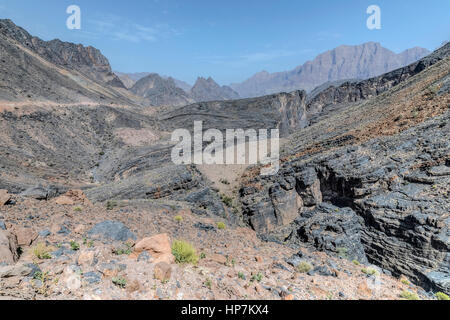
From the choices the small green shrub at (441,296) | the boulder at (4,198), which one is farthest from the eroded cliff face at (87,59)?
the small green shrub at (441,296)

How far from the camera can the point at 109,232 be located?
636 centimetres

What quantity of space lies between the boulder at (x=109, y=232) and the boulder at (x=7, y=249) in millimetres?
1667

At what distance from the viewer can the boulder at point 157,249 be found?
4.98 meters

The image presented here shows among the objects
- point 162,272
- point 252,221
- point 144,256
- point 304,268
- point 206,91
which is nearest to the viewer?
point 162,272

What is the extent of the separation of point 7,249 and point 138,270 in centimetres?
224

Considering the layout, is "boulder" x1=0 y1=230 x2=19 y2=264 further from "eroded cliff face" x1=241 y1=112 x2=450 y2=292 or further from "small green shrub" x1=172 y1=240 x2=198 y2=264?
"eroded cliff face" x1=241 y1=112 x2=450 y2=292

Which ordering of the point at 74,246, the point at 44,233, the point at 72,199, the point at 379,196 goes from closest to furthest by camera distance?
the point at 74,246 < the point at 44,233 < the point at 72,199 < the point at 379,196

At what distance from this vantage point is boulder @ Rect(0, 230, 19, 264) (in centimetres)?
406

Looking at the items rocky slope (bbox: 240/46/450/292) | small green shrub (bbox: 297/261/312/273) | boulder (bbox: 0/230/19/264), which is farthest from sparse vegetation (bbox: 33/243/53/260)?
rocky slope (bbox: 240/46/450/292)

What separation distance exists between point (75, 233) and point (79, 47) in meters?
123

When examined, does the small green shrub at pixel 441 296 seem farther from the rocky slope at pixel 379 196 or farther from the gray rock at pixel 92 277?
the gray rock at pixel 92 277

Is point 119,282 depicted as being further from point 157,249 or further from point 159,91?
point 159,91

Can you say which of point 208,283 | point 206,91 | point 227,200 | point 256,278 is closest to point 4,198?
point 208,283
